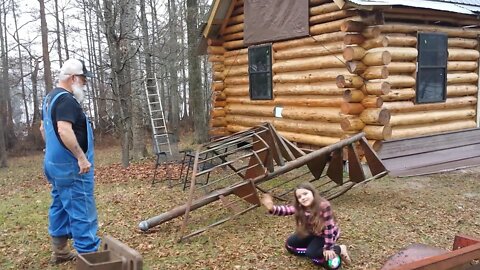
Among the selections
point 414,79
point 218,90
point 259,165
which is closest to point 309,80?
point 414,79

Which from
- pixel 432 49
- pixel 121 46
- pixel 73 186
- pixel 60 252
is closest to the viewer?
pixel 73 186

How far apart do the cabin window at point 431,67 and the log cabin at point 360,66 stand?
21mm

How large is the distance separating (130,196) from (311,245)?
14.5ft

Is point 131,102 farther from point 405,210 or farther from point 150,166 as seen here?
point 405,210

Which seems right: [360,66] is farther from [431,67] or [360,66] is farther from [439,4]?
[439,4]

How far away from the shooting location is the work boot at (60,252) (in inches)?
192

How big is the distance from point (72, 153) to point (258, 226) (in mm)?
2710

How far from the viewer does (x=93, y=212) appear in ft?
15.3

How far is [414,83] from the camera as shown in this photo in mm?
9383

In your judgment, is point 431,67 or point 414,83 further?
Answer: point 431,67

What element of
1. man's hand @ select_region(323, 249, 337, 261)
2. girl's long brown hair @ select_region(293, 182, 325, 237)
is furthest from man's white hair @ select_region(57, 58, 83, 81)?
man's hand @ select_region(323, 249, 337, 261)

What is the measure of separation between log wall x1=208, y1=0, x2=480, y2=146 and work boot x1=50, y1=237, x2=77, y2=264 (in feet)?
19.5

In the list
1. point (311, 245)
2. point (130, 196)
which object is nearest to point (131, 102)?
point (130, 196)

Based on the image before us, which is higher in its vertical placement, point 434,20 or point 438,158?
point 434,20
